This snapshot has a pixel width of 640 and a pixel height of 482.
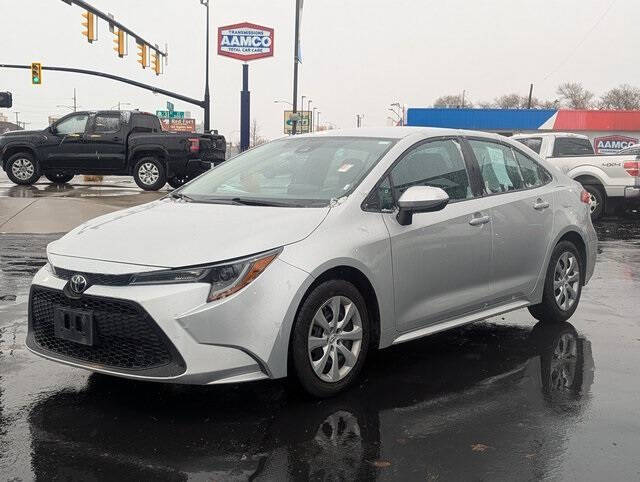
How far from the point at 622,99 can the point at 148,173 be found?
93012mm

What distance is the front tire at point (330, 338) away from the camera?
13.0 feet

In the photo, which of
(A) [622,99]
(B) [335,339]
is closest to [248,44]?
(B) [335,339]

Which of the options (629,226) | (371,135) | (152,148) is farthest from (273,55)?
(371,135)

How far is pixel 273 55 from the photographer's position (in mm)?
32844

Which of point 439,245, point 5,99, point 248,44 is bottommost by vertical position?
point 439,245

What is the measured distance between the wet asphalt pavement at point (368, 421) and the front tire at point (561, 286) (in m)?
0.50

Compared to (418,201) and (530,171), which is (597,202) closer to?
(530,171)

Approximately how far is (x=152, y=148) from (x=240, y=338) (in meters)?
15.7

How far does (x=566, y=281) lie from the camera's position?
6.06 metres

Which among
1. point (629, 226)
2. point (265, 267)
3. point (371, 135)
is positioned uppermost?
point (371, 135)

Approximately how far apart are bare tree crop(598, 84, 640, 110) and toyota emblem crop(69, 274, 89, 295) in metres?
101

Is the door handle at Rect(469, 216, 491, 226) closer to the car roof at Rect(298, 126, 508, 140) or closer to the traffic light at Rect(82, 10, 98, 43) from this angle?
the car roof at Rect(298, 126, 508, 140)


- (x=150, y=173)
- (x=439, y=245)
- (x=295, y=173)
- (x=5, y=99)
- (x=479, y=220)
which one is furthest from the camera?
(x=5, y=99)

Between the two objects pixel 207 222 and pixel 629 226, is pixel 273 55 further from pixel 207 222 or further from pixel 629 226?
pixel 207 222
